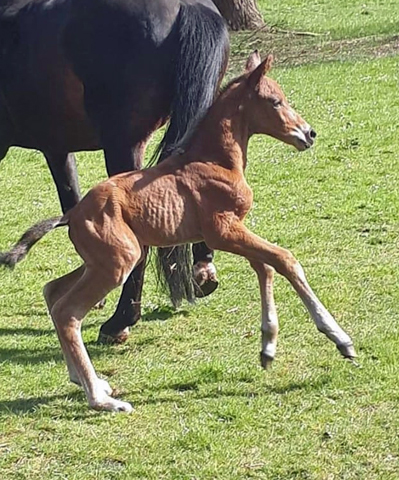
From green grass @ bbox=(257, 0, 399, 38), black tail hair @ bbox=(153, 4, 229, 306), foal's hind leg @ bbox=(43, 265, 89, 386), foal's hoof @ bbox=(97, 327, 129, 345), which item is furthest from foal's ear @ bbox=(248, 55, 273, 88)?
green grass @ bbox=(257, 0, 399, 38)

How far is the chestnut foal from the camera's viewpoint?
15.0 ft

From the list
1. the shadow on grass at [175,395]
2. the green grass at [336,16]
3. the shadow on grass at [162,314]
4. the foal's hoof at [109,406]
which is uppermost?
the foal's hoof at [109,406]

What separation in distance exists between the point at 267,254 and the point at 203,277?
4.26ft

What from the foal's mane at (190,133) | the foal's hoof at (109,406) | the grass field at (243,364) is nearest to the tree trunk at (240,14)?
the grass field at (243,364)

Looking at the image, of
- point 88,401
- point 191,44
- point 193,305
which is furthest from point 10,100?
point 88,401

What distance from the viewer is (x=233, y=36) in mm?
18719

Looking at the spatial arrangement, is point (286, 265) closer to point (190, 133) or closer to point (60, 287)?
point (190, 133)

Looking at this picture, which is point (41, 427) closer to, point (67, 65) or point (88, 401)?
point (88, 401)

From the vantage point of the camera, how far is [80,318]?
15.2 feet

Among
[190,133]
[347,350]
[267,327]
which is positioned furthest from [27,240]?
[347,350]

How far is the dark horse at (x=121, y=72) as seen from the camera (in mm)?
5188

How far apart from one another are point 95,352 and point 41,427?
1.00 meters

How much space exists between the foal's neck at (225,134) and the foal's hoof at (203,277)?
3.91 feet

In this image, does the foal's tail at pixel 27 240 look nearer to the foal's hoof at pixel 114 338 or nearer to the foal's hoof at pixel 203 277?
the foal's hoof at pixel 114 338
